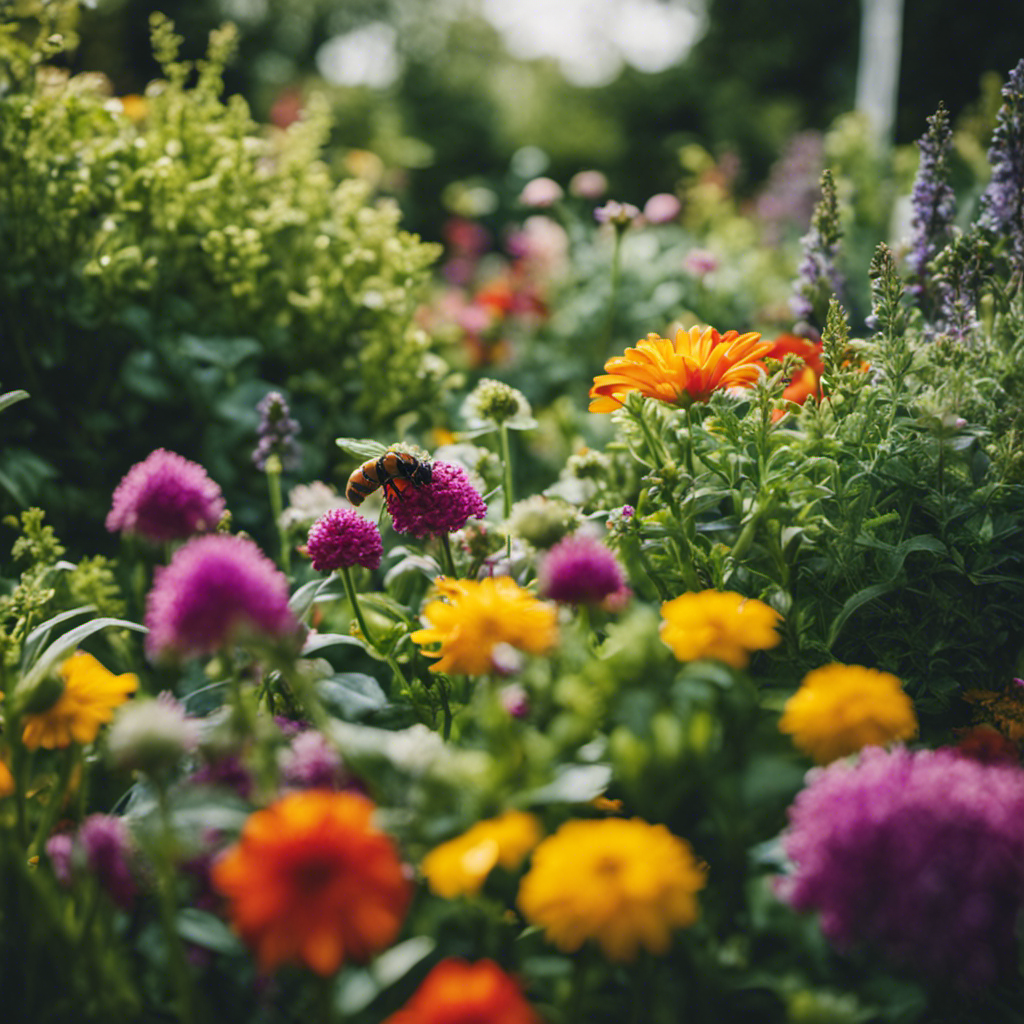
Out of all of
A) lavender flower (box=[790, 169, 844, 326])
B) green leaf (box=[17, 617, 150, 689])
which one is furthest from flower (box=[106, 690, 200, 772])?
lavender flower (box=[790, 169, 844, 326])

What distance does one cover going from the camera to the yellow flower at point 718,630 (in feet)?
2.45

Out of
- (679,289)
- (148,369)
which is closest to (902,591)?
(148,369)

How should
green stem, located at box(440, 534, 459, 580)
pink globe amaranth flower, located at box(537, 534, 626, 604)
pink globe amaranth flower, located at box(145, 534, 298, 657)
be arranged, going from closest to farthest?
pink globe amaranth flower, located at box(145, 534, 298, 657) < pink globe amaranth flower, located at box(537, 534, 626, 604) < green stem, located at box(440, 534, 459, 580)

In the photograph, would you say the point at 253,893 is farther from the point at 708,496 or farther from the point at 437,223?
the point at 437,223

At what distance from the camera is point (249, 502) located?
1811 millimetres

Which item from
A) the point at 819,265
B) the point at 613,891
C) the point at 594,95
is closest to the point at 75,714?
the point at 613,891

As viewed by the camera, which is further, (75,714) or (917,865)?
(75,714)

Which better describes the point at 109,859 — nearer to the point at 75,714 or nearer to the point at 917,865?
the point at 75,714

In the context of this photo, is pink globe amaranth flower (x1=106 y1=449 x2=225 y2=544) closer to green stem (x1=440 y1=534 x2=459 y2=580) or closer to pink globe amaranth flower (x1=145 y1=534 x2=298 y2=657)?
pink globe amaranth flower (x1=145 y1=534 x2=298 y2=657)

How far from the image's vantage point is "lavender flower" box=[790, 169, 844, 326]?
4.85ft

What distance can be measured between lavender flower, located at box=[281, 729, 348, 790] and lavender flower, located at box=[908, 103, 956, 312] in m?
1.32

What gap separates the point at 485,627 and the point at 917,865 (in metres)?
0.40

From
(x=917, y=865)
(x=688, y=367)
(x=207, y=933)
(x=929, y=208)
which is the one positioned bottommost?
(x=207, y=933)

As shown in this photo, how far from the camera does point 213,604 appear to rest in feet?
2.32
